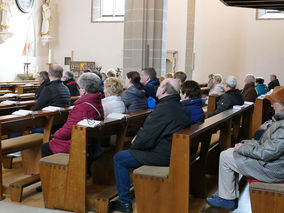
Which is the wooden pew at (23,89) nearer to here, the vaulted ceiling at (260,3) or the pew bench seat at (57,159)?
the vaulted ceiling at (260,3)

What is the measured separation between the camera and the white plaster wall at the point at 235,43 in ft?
60.8

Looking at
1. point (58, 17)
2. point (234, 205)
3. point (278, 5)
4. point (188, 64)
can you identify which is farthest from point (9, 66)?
point (234, 205)

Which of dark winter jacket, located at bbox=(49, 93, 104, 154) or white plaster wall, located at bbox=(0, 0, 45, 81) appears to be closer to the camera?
dark winter jacket, located at bbox=(49, 93, 104, 154)

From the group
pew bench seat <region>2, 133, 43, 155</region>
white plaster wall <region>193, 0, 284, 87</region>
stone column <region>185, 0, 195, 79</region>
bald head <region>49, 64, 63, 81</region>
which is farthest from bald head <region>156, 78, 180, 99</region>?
white plaster wall <region>193, 0, 284, 87</region>

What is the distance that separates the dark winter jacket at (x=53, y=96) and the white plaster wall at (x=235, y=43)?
47.3 feet

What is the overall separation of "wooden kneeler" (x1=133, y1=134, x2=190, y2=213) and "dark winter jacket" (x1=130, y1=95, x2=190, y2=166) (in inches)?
4.2

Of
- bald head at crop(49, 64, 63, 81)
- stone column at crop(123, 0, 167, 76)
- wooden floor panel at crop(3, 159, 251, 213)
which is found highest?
stone column at crop(123, 0, 167, 76)

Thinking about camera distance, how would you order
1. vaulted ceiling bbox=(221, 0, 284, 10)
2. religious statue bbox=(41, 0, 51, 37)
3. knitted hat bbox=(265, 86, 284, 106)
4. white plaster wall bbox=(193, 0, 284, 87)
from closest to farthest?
knitted hat bbox=(265, 86, 284, 106) < vaulted ceiling bbox=(221, 0, 284, 10) < white plaster wall bbox=(193, 0, 284, 87) < religious statue bbox=(41, 0, 51, 37)

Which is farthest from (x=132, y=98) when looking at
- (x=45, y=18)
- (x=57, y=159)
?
(x=45, y=18)

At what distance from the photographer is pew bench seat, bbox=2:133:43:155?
482 cm

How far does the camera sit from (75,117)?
14.5 feet

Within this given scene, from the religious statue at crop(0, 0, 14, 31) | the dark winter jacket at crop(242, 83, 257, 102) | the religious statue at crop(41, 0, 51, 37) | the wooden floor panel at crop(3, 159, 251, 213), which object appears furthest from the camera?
the religious statue at crop(41, 0, 51, 37)

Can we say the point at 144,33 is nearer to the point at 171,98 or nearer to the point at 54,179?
the point at 171,98

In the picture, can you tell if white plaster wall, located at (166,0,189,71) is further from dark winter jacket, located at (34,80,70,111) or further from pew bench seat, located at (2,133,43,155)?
pew bench seat, located at (2,133,43,155)
